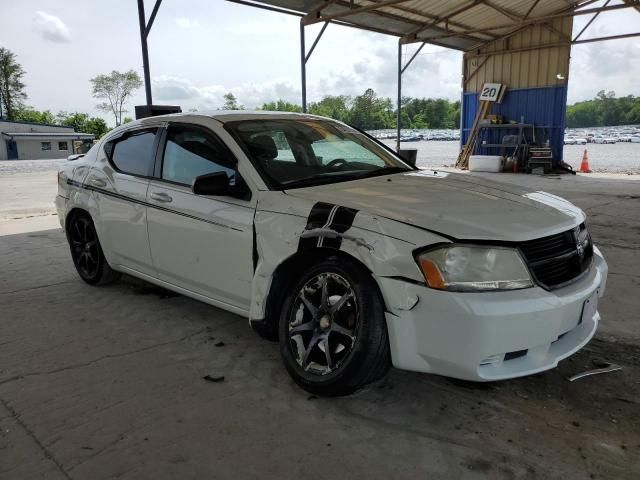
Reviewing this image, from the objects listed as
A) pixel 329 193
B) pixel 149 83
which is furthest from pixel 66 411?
pixel 149 83

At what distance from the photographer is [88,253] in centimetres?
468

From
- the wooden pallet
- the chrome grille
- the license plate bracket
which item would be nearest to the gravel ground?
the wooden pallet

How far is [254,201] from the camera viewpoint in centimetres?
296

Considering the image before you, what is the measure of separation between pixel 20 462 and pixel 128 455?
45 centimetres

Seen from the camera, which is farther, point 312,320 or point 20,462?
point 312,320

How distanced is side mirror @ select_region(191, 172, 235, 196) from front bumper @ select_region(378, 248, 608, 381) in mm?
1137

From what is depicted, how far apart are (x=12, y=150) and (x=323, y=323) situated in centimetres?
6114

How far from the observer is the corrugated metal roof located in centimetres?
1271

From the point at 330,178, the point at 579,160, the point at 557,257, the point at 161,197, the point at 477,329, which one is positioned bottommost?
the point at 579,160

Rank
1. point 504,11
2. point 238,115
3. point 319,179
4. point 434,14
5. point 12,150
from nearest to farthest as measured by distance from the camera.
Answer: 1. point 319,179
2. point 238,115
3. point 434,14
4. point 504,11
5. point 12,150

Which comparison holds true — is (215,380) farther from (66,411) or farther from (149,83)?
(149,83)

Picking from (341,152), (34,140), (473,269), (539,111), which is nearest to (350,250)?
(473,269)

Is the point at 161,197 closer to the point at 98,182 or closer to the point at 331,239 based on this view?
the point at 98,182

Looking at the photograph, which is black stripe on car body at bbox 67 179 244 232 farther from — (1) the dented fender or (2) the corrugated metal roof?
(2) the corrugated metal roof
